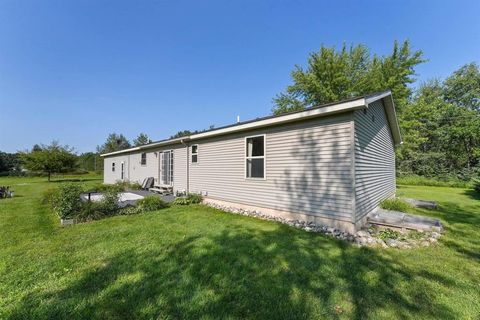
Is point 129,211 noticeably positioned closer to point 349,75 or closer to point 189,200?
point 189,200

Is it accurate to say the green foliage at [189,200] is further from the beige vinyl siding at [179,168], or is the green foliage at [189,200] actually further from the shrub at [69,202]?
the shrub at [69,202]

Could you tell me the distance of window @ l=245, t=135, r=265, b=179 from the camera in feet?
22.9

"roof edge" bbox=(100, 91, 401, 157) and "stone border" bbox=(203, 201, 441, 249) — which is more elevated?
"roof edge" bbox=(100, 91, 401, 157)

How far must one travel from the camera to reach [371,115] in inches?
256

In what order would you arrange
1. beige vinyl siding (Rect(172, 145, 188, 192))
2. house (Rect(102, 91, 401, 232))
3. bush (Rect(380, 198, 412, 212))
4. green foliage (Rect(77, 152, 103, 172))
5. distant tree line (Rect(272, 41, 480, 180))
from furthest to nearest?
green foliage (Rect(77, 152, 103, 172)) → distant tree line (Rect(272, 41, 480, 180)) → beige vinyl siding (Rect(172, 145, 188, 192)) → bush (Rect(380, 198, 412, 212)) → house (Rect(102, 91, 401, 232))

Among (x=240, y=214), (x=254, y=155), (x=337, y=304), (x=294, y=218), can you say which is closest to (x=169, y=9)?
(x=254, y=155)

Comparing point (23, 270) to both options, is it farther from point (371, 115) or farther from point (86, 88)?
point (86, 88)

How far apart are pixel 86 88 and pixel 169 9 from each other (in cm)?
707

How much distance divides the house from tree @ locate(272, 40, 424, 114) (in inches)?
463

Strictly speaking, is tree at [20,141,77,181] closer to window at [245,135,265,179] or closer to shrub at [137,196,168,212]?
shrub at [137,196,168,212]

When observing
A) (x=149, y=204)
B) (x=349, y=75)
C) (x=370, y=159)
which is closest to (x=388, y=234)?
(x=370, y=159)

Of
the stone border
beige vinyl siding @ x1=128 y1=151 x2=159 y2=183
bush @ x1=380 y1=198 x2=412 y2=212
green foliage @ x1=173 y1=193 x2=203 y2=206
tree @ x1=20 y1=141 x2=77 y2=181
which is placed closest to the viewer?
the stone border

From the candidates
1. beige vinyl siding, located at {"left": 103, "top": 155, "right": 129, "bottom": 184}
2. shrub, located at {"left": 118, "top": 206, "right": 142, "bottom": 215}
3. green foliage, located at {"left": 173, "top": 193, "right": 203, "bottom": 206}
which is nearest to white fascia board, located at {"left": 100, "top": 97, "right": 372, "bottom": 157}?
green foliage, located at {"left": 173, "top": 193, "right": 203, "bottom": 206}

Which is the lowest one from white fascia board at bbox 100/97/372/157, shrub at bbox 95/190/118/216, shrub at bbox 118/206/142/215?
shrub at bbox 118/206/142/215
